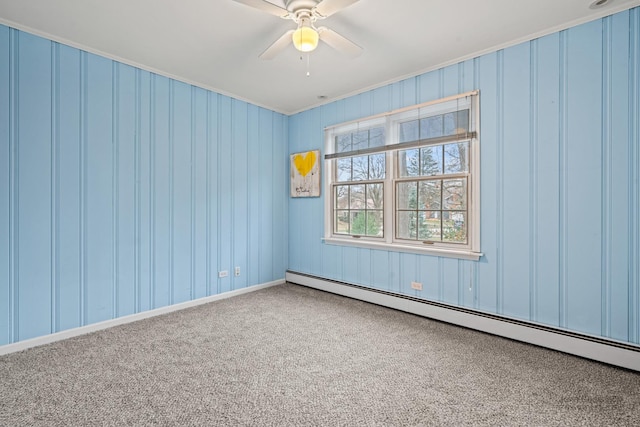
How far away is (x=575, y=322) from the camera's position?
8.32 feet

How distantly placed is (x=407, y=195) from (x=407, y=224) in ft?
1.13

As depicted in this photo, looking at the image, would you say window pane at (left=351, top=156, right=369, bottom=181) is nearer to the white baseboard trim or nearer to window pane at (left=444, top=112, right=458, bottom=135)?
window pane at (left=444, top=112, right=458, bottom=135)

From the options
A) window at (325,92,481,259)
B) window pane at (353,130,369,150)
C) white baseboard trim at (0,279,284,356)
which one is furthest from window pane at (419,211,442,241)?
white baseboard trim at (0,279,284,356)

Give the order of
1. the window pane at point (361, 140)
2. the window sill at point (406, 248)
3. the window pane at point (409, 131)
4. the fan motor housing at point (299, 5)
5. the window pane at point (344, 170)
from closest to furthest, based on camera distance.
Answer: the fan motor housing at point (299, 5) < the window sill at point (406, 248) < the window pane at point (409, 131) < the window pane at point (361, 140) < the window pane at point (344, 170)

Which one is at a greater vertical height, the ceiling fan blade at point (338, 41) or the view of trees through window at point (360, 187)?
the ceiling fan blade at point (338, 41)

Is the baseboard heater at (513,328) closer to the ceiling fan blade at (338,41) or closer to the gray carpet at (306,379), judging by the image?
the gray carpet at (306,379)

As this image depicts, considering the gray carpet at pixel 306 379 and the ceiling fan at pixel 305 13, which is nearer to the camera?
the gray carpet at pixel 306 379

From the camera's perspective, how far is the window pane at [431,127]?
10.9ft

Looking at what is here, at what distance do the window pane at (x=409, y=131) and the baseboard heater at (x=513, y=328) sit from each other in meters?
1.82

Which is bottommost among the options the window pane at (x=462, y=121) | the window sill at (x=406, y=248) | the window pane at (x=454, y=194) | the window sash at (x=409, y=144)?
the window sill at (x=406, y=248)

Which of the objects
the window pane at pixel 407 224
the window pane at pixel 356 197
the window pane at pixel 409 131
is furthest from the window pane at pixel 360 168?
the window pane at pixel 407 224

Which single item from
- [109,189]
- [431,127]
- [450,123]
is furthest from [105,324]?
[450,123]

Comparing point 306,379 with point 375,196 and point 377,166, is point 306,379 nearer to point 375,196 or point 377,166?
point 375,196

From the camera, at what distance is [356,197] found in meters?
4.18
